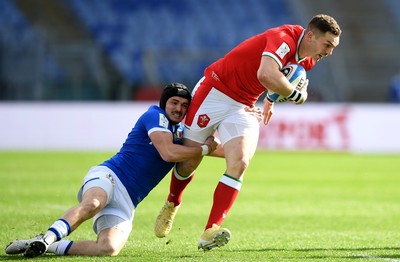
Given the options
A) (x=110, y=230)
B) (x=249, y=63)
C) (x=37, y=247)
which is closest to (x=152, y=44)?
(x=249, y=63)

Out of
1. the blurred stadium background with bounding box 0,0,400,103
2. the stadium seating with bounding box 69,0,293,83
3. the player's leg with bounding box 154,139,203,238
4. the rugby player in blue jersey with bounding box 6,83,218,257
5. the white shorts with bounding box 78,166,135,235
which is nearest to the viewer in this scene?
the rugby player in blue jersey with bounding box 6,83,218,257

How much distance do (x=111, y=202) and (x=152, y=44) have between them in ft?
69.9

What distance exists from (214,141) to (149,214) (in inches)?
126

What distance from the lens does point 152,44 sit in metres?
28.3

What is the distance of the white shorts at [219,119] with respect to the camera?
7590 millimetres

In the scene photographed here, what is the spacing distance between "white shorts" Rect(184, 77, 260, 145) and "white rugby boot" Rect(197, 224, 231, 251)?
91cm

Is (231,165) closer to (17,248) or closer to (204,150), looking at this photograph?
(204,150)

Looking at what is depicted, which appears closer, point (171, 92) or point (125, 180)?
point (125, 180)

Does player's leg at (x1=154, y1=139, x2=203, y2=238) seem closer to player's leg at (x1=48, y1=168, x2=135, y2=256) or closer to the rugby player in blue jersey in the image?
the rugby player in blue jersey

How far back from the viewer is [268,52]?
7.31 meters

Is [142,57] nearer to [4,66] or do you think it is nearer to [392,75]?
[4,66]

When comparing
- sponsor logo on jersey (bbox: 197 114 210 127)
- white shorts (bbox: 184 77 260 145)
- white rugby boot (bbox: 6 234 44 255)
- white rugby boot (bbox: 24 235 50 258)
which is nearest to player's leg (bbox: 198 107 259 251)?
white shorts (bbox: 184 77 260 145)

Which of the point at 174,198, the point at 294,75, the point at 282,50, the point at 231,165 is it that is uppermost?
the point at 282,50

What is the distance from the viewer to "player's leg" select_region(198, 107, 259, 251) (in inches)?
279
